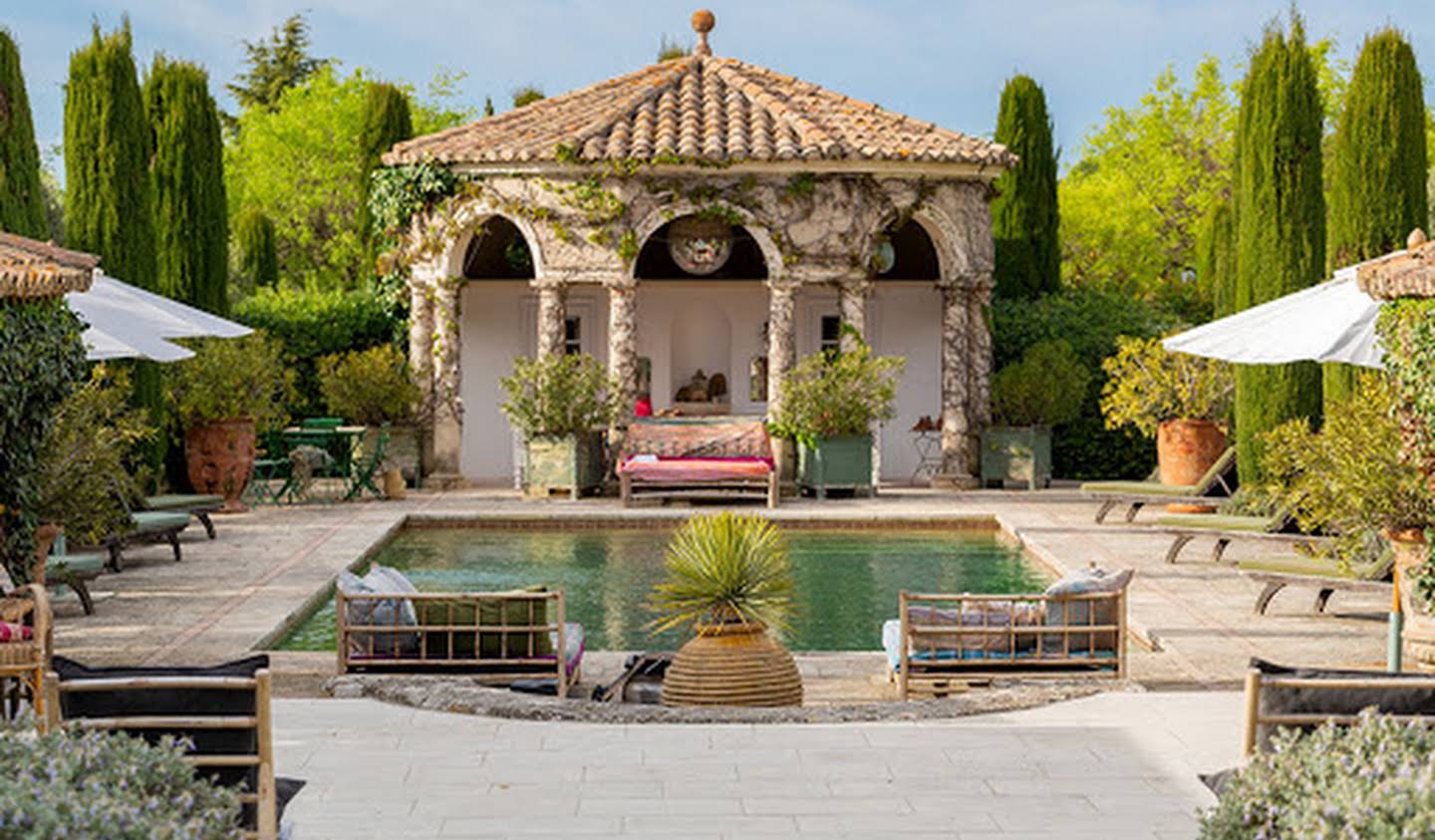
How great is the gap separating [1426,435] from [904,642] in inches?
126

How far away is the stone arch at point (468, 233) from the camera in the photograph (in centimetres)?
2214

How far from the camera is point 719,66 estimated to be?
25.7 metres

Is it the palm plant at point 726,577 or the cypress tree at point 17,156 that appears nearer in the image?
the palm plant at point 726,577

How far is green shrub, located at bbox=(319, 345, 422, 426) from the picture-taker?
22125mm

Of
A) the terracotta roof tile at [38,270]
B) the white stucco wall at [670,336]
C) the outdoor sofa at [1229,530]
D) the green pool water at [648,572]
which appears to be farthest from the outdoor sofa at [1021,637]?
the white stucco wall at [670,336]

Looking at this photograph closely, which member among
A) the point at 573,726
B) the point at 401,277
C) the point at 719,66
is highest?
the point at 719,66

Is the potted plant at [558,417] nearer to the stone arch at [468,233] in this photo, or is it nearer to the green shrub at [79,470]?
the stone arch at [468,233]

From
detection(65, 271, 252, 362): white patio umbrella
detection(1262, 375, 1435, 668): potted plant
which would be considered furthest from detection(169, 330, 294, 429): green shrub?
detection(1262, 375, 1435, 668): potted plant

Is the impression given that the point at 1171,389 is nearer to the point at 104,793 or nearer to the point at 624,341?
the point at 624,341

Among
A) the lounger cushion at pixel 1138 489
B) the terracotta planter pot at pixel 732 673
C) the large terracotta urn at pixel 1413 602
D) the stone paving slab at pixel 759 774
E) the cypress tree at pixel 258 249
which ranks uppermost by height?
the cypress tree at pixel 258 249

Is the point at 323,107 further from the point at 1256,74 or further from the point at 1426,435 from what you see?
the point at 1426,435

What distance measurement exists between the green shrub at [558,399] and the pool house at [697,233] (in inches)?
22.3

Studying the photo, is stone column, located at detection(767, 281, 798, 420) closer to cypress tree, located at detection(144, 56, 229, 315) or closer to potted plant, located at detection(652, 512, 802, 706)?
cypress tree, located at detection(144, 56, 229, 315)

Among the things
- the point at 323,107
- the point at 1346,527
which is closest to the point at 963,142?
the point at 1346,527
